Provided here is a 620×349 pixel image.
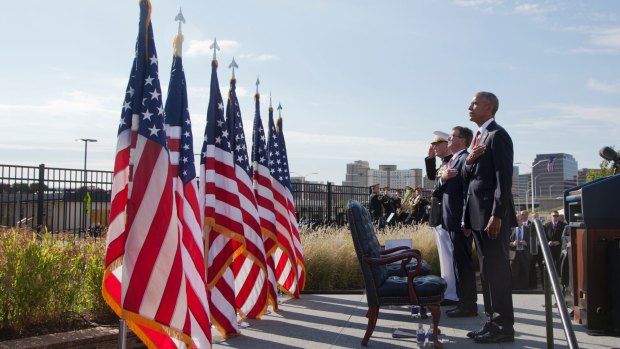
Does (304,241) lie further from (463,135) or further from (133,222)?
(133,222)

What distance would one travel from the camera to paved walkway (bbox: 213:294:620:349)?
5.86 meters

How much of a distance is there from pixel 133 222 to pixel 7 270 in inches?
58.1

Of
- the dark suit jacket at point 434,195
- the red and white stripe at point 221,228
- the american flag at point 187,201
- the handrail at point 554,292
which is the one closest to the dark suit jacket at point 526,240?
the dark suit jacket at point 434,195

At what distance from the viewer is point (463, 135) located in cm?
739

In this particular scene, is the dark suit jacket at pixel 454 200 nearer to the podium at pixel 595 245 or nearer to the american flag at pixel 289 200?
the podium at pixel 595 245

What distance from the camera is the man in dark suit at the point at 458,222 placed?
7.07 metres

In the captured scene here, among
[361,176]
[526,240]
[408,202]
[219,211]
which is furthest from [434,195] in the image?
[361,176]

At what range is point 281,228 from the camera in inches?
336

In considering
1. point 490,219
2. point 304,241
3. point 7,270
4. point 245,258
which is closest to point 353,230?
point 490,219

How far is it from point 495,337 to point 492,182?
1.44 meters

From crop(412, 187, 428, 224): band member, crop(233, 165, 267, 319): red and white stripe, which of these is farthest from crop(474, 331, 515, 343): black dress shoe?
crop(412, 187, 428, 224): band member

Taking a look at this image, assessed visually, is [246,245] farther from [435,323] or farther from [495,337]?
[495,337]

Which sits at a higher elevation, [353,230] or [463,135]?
[463,135]

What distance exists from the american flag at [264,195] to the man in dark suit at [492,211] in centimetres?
278
